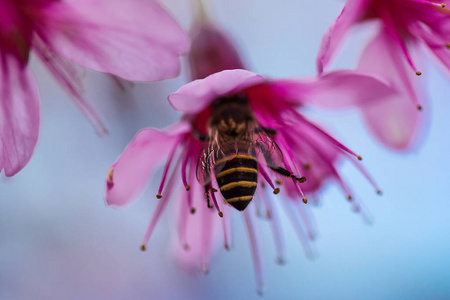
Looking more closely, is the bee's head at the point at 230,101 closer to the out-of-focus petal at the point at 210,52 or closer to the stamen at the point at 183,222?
the out-of-focus petal at the point at 210,52

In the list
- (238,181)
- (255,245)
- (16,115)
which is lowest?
(255,245)

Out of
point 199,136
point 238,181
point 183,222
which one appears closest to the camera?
point 238,181

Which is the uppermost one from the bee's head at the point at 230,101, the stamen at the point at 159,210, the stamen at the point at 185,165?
the bee's head at the point at 230,101

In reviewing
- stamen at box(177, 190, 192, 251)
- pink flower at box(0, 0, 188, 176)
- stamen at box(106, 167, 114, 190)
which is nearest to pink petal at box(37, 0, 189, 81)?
pink flower at box(0, 0, 188, 176)

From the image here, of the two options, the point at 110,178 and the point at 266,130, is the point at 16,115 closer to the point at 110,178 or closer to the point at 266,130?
the point at 110,178

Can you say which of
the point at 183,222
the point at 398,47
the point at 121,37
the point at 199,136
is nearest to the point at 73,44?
the point at 121,37

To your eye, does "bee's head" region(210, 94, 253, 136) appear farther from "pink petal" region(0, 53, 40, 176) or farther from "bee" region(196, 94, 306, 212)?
"pink petal" region(0, 53, 40, 176)

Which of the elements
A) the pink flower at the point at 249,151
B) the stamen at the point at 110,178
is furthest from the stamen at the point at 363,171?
the stamen at the point at 110,178
